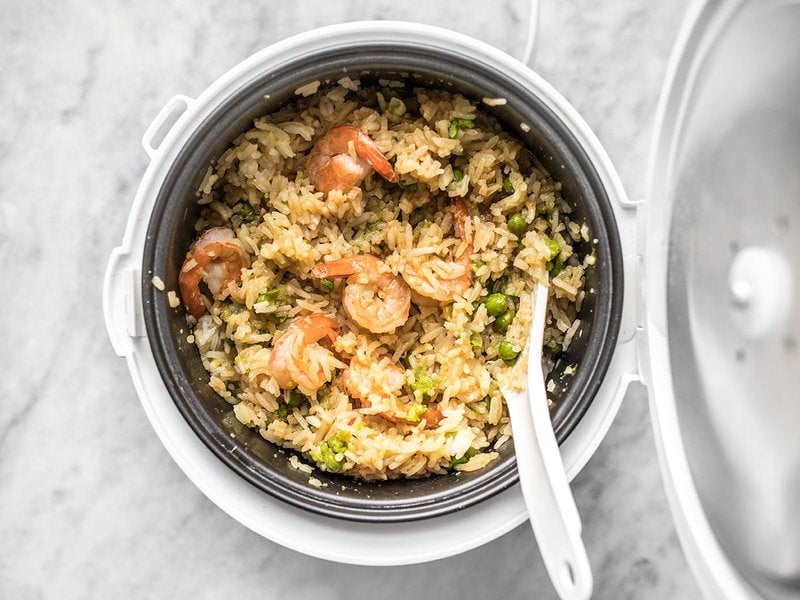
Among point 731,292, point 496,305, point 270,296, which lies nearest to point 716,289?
point 731,292

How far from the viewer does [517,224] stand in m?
1.96

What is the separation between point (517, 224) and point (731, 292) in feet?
2.34

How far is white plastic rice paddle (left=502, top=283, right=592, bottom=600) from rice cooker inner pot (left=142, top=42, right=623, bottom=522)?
0.04 metres

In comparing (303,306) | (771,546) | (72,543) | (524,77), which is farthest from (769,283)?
(72,543)

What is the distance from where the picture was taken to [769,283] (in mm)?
1220

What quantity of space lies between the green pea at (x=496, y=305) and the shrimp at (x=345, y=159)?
0.36 metres

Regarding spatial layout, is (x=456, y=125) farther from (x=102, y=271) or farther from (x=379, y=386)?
(x=102, y=271)

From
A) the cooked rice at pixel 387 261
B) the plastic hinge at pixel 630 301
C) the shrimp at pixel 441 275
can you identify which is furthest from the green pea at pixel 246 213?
the plastic hinge at pixel 630 301

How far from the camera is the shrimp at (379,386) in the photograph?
→ 6.40ft

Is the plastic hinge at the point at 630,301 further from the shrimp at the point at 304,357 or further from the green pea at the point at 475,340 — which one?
the shrimp at the point at 304,357

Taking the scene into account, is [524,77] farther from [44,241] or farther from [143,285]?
[44,241]

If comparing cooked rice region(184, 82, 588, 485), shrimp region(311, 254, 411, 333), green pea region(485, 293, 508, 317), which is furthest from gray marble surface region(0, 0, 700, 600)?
shrimp region(311, 254, 411, 333)

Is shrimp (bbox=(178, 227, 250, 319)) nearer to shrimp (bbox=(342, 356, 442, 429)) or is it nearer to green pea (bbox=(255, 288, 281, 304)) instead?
green pea (bbox=(255, 288, 281, 304))

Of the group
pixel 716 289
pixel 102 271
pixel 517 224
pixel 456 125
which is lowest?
pixel 102 271
